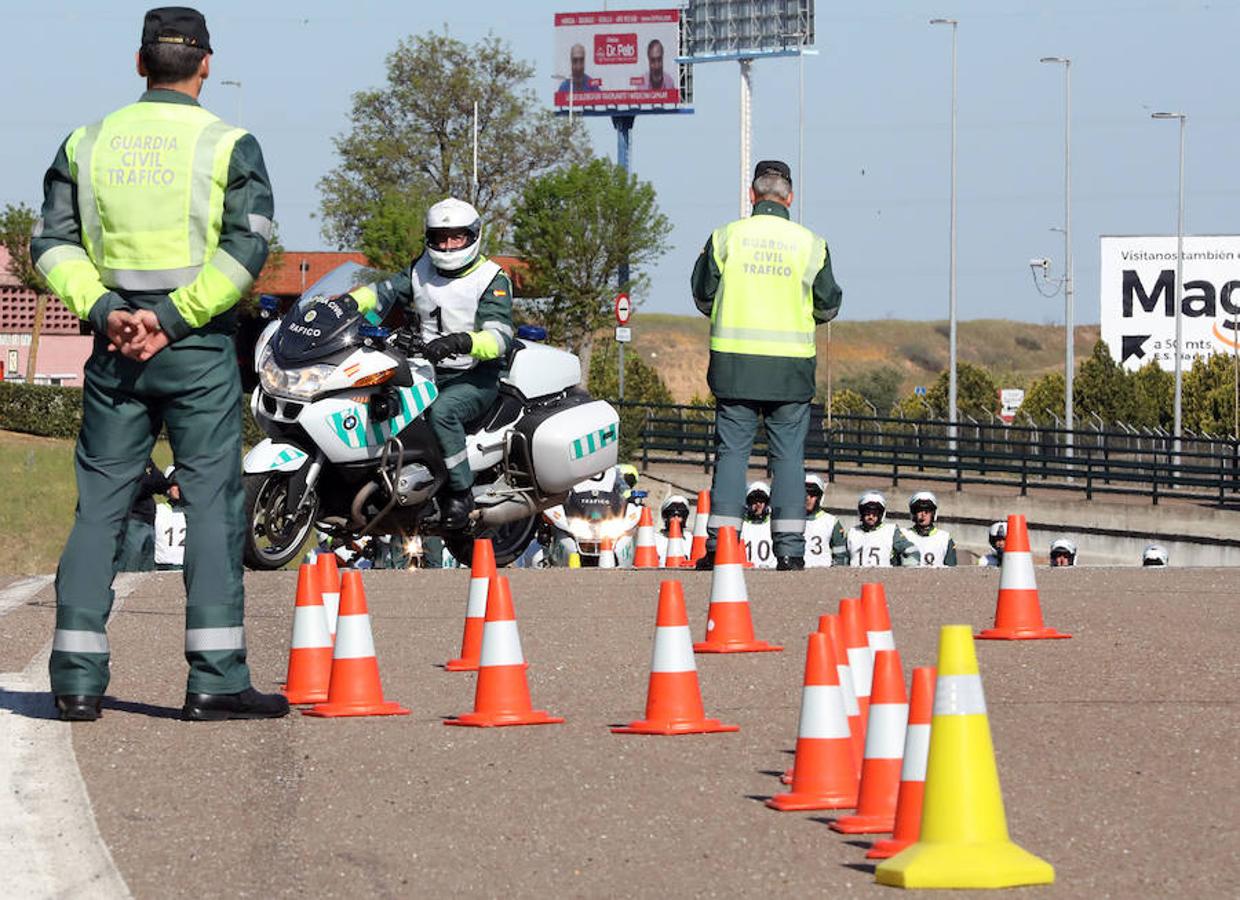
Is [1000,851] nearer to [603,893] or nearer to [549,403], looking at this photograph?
[603,893]

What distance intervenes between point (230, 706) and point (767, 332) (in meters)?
6.21

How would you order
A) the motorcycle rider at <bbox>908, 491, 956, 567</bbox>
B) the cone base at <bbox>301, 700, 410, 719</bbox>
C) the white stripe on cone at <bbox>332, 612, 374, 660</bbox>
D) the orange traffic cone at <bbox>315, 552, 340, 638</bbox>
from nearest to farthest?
the cone base at <bbox>301, 700, 410, 719</bbox> < the white stripe on cone at <bbox>332, 612, 374, 660</bbox> < the orange traffic cone at <bbox>315, 552, 340, 638</bbox> < the motorcycle rider at <bbox>908, 491, 956, 567</bbox>

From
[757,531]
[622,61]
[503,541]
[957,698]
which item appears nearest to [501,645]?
[957,698]

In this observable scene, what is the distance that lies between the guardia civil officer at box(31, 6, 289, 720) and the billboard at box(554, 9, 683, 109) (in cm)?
10112

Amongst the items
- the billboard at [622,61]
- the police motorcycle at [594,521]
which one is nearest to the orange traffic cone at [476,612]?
the police motorcycle at [594,521]

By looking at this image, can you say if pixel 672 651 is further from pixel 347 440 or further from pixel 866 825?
pixel 347 440

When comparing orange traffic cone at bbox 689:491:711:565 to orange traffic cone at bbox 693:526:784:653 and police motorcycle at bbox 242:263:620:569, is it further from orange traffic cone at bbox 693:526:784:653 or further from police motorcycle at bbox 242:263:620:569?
orange traffic cone at bbox 693:526:784:653

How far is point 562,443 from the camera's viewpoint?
49.6 feet

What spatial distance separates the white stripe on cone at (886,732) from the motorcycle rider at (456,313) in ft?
26.0

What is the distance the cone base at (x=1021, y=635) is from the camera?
10.4 meters

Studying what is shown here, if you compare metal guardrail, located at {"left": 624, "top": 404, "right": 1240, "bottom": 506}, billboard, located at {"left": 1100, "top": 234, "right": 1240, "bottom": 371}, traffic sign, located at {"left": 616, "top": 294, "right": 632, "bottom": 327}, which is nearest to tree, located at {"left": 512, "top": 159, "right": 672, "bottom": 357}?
traffic sign, located at {"left": 616, "top": 294, "right": 632, "bottom": 327}

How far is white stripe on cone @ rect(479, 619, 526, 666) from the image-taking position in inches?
316

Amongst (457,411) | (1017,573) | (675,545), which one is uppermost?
(457,411)

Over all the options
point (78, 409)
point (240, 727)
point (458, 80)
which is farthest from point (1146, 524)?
point (458, 80)
